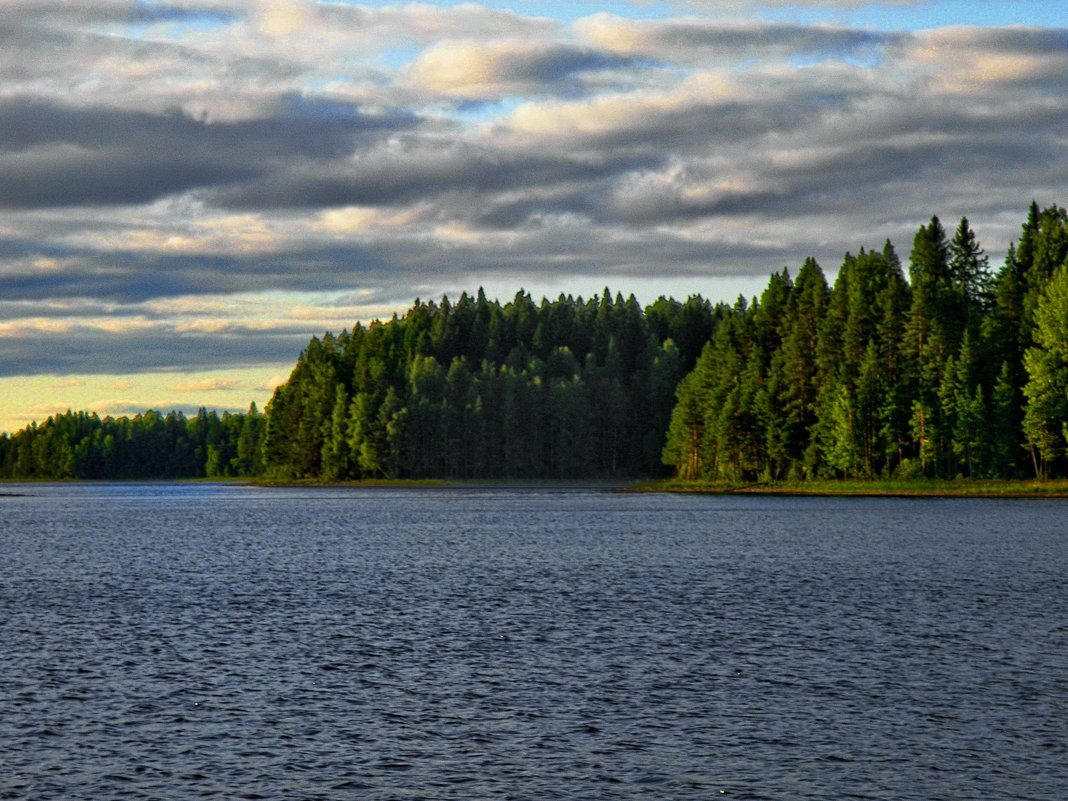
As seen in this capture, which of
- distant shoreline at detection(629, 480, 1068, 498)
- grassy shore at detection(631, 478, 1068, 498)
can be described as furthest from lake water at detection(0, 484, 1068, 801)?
distant shoreline at detection(629, 480, 1068, 498)

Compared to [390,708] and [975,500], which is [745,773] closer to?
[390,708]

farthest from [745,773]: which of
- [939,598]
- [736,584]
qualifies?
[736,584]

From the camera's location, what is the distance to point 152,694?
102 ft

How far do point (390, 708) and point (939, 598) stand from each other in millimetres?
29754

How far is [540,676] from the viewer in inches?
1309

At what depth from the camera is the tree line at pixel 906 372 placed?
140250 millimetres

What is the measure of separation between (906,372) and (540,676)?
126 m

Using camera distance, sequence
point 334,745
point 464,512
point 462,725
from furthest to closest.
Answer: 1. point 464,512
2. point 462,725
3. point 334,745

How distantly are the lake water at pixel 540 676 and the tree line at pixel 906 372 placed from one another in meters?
68.0

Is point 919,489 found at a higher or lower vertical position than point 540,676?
lower

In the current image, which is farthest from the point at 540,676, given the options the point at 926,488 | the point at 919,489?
the point at 919,489

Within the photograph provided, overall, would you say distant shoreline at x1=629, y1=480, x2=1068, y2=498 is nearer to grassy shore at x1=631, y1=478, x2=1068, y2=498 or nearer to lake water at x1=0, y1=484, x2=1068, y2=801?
grassy shore at x1=631, y1=478, x2=1068, y2=498

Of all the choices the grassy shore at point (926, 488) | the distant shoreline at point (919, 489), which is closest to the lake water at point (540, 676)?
the grassy shore at point (926, 488)

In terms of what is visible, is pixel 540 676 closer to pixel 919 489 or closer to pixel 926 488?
pixel 926 488
